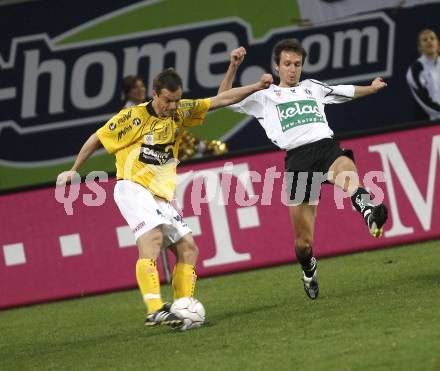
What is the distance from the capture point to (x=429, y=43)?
45.1 ft

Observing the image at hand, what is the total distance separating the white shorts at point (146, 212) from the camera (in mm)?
8445

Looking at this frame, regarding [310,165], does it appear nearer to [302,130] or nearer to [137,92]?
[302,130]

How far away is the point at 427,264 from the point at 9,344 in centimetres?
400

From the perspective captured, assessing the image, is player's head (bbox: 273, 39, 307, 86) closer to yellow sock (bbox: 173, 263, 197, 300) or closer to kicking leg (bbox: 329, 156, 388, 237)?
kicking leg (bbox: 329, 156, 388, 237)

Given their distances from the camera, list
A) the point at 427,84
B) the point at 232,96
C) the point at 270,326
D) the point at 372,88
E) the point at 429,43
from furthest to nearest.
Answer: the point at 427,84 < the point at 429,43 < the point at 372,88 < the point at 232,96 < the point at 270,326

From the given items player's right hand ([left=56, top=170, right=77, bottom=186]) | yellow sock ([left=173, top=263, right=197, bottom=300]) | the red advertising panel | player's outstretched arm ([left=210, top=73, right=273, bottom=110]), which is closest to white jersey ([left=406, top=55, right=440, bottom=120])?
the red advertising panel

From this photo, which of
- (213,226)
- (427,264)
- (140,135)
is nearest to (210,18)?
(213,226)

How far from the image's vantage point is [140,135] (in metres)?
8.60

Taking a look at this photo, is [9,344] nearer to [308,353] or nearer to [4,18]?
[308,353]

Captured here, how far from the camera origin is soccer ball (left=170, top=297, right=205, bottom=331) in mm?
8367

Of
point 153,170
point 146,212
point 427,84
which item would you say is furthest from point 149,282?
point 427,84

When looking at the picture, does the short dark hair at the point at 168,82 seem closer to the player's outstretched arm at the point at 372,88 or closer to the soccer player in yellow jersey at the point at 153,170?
the soccer player in yellow jersey at the point at 153,170

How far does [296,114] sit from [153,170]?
1.39 metres

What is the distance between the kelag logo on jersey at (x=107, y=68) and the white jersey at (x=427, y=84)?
5.86ft
